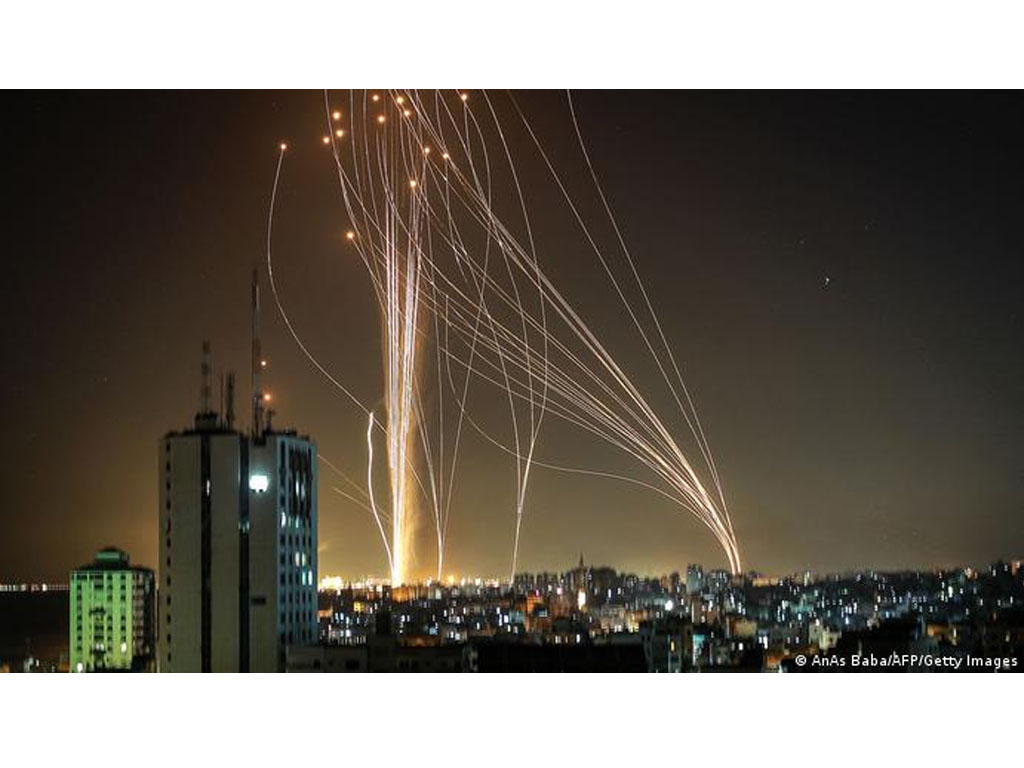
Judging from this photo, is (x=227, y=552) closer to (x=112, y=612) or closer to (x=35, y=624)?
(x=112, y=612)

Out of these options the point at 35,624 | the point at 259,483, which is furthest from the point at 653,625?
the point at 35,624

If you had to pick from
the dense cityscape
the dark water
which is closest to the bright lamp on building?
the dense cityscape

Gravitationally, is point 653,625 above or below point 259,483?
below

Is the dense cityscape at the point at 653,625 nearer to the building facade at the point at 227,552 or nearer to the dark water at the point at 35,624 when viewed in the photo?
the dark water at the point at 35,624

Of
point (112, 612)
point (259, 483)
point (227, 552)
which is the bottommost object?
point (112, 612)

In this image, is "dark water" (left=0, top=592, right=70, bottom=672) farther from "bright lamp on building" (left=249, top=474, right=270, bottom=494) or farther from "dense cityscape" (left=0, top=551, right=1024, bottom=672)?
"bright lamp on building" (left=249, top=474, right=270, bottom=494)
